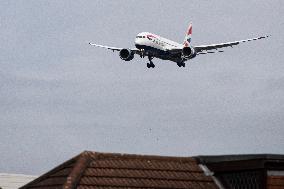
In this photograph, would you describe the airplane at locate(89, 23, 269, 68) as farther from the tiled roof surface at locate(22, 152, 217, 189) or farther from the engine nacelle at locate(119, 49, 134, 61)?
the tiled roof surface at locate(22, 152, 217, 189)

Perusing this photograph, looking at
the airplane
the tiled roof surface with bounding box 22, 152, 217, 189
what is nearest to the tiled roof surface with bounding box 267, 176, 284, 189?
the tiled roof surface with bounding box 22, 152, 217, 189

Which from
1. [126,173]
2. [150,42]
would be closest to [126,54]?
[150,42]

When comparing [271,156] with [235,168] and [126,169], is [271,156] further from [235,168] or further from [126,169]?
[126,169]

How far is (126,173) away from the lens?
71.5 feet

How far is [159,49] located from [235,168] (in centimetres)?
6000

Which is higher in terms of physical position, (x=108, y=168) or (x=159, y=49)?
(x=159, y=49)

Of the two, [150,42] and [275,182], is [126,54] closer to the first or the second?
[150,42]

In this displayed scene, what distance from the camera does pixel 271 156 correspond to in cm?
2123

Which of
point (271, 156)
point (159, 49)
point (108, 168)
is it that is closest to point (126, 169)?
point (108, 168)

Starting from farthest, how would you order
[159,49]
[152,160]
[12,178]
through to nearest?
[159,49], [12,178], [152,160]

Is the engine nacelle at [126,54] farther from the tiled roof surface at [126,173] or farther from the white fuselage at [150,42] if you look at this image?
the tiled roof surface at [126,173]

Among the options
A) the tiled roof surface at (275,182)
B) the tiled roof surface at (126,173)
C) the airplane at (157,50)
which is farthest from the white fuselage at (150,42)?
the tiled roof surface at (275,182)

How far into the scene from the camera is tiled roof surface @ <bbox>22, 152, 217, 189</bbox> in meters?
21.1

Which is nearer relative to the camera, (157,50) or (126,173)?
(126,173)
